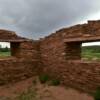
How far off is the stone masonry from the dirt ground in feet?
1.29

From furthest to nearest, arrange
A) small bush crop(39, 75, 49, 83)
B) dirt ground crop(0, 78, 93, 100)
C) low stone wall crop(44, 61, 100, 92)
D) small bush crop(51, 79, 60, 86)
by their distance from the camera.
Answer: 1. small bush crop(39, 75, 49, 83)
2. small bush crop(51, 79, 60, 86)
3. dirt ground crop(0, 78, 93, 100)
4. low stone wall crop(44, 61, 100, 92)

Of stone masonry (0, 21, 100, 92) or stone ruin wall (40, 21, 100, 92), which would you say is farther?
stone masonry (0, 21, 100, 92)

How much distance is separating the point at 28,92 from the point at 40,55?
9.90ft

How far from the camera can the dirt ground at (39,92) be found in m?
9.41

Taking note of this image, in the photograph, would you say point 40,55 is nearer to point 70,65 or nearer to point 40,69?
point 40,69

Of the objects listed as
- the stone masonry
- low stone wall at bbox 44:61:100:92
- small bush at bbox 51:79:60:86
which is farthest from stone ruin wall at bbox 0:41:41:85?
small bush at bbox 51:79:60:86

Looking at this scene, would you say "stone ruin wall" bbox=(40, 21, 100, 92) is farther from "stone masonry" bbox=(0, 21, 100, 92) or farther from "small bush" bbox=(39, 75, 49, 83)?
"small bush" bbox=(39, 75, 49, 83)

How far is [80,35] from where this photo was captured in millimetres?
9852

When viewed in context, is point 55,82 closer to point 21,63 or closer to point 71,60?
point 71,60

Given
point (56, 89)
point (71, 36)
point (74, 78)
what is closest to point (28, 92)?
point (56, 89)

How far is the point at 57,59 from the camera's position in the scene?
11.4m

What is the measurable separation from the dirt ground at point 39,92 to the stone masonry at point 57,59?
395 mm

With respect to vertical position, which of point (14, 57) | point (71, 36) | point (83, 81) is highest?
point (71, 36)

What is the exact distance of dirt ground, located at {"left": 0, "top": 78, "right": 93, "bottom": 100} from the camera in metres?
9.41
